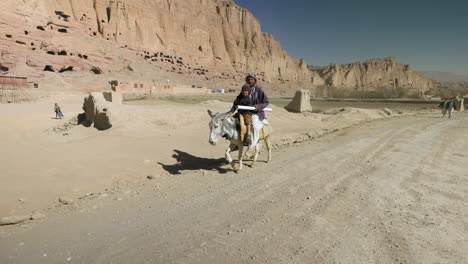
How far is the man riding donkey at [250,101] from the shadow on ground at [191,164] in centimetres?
128

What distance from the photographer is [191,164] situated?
745 centimetres

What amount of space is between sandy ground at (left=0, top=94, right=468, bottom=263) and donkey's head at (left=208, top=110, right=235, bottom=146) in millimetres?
969

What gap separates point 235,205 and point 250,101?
3.05 meters

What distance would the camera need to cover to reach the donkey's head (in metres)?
5.87

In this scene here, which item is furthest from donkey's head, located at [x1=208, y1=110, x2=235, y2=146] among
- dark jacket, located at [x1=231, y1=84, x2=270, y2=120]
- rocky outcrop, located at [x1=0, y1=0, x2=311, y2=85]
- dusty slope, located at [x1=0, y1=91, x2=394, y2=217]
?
rocky outcrop, located at [x1=0, y1=0, x2=311, y2=85]

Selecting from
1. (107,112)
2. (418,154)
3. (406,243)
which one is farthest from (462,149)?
(107,112)

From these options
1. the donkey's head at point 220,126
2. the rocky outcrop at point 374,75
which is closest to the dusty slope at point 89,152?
the donkey's head at point 220,126

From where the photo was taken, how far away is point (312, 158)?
7094 mm

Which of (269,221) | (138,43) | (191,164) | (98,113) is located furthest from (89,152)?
(138,43)

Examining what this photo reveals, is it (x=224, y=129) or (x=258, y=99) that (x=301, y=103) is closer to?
(x=258, y=99)

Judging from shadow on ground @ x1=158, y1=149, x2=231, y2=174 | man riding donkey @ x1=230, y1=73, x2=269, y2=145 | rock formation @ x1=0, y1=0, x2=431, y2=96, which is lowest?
shadow on ground @ x1=158, y1=149, x2=231, y2=174

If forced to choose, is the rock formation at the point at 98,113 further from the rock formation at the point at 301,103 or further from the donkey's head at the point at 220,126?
the rock formation at the point at 301,103

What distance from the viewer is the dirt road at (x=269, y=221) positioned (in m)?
2.98

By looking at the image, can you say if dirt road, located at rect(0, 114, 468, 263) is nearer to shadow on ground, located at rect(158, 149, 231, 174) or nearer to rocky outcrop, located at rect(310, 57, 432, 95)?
shadow on ground, located at rect(158, 149, 231, 174)
